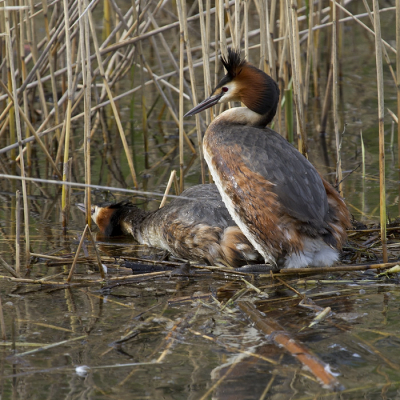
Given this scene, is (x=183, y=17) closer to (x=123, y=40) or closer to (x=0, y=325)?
(x=123, y=40)

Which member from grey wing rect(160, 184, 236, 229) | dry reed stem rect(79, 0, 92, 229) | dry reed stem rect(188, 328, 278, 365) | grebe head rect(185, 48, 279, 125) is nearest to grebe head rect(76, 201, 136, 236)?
dry reed stem rect(79, 0, 92, 229)

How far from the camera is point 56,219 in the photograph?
530 cm

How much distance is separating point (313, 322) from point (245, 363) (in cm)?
57

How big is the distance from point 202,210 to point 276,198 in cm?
77

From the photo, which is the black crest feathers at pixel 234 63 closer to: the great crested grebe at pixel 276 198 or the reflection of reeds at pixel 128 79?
the great crested grebe at pixel 276 198

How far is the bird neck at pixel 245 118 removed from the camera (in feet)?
14.3

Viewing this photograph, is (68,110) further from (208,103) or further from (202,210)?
(202,210)

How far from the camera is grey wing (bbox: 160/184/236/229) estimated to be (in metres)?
4.38

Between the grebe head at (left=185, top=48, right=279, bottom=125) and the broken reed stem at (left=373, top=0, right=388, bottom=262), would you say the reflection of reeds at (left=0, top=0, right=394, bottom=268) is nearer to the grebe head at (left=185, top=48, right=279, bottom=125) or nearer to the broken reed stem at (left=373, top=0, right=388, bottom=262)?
the broken reed stem at (left=373, top=0, right=388, bottom=262)

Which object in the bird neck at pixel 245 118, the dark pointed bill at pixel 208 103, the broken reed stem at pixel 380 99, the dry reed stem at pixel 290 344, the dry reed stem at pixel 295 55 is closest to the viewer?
the dry reed stem at pixel 290 344

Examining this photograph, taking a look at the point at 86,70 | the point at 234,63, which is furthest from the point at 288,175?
the point at 86,70

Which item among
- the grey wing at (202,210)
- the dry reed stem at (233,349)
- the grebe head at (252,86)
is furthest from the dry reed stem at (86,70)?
the dry reed stem at (233,349)

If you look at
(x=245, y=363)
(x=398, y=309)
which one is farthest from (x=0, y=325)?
(x=398, y=309)

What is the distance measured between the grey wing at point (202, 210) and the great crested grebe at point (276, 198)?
317 mm
